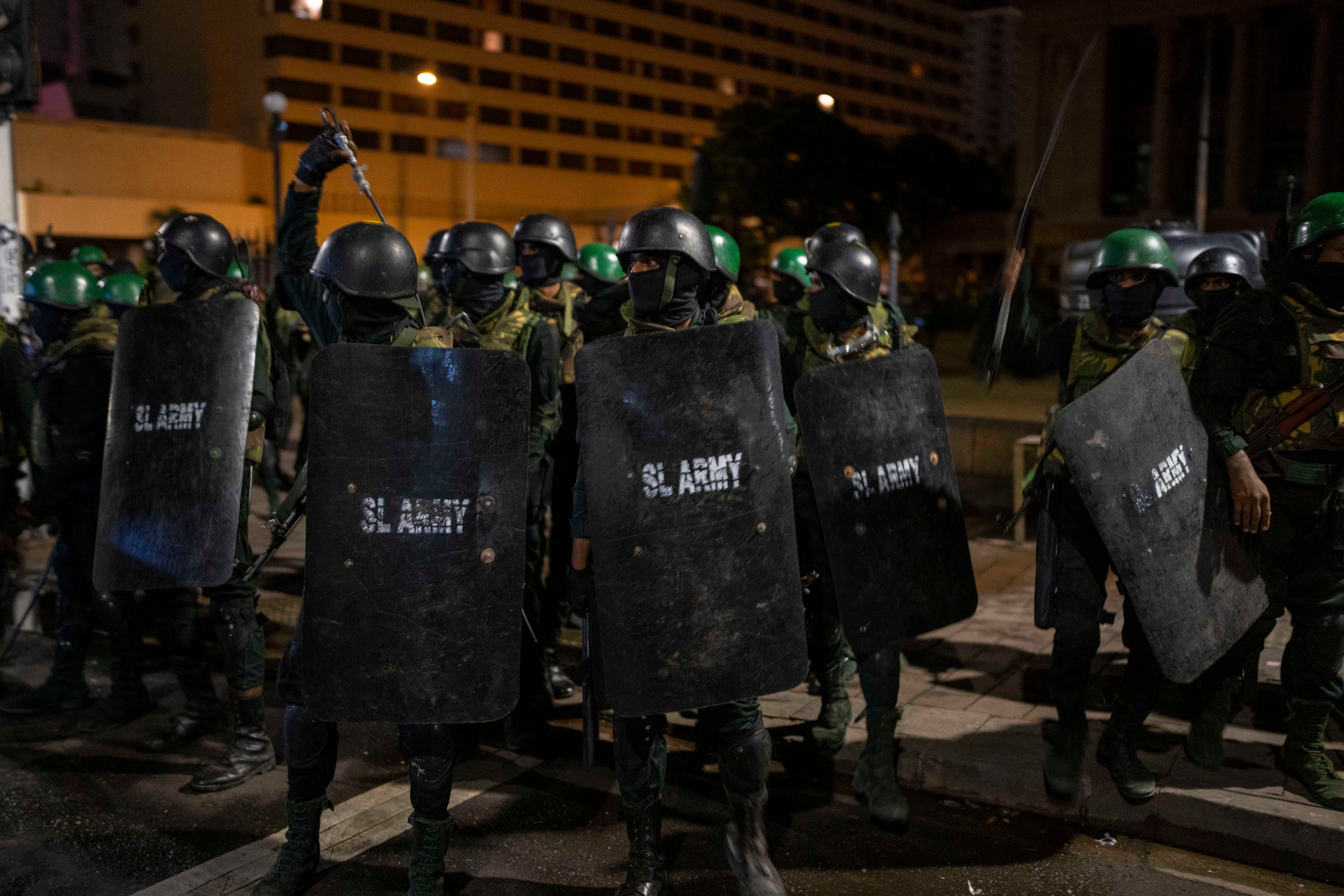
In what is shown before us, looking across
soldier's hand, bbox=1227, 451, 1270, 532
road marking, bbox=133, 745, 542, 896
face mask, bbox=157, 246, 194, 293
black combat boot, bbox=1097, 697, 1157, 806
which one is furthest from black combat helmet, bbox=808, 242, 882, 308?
face mask, bbox=157, 246, 194, 293

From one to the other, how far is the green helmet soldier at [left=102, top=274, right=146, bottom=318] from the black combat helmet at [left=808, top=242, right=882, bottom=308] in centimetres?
380

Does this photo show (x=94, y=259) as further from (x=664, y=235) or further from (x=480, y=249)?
(x=664, y=235)

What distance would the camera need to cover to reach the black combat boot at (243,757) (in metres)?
4.41

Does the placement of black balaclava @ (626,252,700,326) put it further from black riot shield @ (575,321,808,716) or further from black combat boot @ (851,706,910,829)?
black combat boot @ (851,706,910,829)

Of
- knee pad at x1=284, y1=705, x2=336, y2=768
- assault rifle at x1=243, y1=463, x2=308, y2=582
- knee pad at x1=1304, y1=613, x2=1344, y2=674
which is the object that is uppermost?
assault rifle at x1=243, y1=463, x2=308, y2=582

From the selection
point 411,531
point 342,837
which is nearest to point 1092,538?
point 411,531

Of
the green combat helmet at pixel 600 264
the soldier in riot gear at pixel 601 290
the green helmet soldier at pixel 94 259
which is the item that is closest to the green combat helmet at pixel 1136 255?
the soldier in riot gear at pixel 601 290

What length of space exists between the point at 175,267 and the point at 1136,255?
367 centimetres

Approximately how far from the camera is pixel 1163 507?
3.78 metres

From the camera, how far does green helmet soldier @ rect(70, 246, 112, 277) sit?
910cm

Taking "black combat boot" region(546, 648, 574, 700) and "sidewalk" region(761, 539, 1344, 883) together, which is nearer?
"sidewalk" region(761, 539, 1344, 883)

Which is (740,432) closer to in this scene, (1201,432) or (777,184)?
(1201,432)

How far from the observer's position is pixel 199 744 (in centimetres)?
490

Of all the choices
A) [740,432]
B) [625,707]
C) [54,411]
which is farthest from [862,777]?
[54,411]
